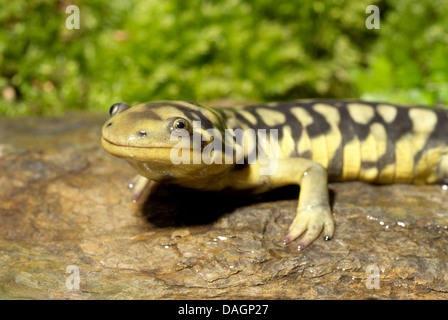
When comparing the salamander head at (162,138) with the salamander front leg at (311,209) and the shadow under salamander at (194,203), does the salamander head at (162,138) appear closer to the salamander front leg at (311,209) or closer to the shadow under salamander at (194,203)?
the shadow under salamander at (194,203)

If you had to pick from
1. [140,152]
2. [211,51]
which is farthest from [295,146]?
[211,51]

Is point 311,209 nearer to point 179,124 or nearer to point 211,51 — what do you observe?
point 179,124

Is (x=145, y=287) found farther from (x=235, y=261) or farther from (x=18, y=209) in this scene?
(x=18, y=209)

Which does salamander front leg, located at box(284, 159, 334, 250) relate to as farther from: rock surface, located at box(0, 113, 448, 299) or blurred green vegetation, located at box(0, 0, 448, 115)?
blurred green vegetation, located at box(0, 0, 448, 115)

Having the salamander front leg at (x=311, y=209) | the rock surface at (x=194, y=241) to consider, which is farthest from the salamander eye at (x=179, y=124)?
the salamander front leg at (x=311, y=209)

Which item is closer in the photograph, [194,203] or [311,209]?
[311,209]

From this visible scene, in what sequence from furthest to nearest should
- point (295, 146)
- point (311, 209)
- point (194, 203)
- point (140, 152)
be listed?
A: point (295, 146), point (194, 203), point (311, 209), point (140, 152)

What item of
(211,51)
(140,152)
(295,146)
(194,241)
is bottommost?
(194,241)
